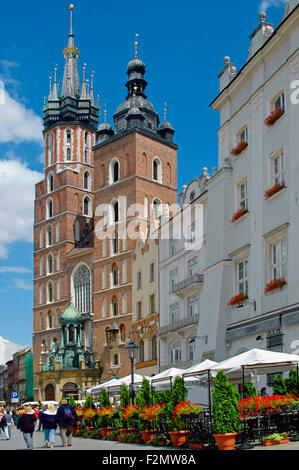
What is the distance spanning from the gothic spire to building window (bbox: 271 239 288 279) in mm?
69539

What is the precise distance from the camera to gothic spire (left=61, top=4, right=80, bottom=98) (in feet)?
295

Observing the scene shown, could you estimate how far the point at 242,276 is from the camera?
2517cm

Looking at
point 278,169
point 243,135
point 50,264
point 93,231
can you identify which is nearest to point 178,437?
point 278,169

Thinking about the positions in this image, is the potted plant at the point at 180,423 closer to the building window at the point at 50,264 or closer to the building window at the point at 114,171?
the building window at the point at 114,171

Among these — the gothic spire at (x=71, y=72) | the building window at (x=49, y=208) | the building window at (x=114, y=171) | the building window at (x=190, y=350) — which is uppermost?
the gothic spire at (x=71, y=72)

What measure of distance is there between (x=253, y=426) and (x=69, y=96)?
74.3 meters

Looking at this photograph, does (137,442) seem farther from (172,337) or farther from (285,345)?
(172,337)

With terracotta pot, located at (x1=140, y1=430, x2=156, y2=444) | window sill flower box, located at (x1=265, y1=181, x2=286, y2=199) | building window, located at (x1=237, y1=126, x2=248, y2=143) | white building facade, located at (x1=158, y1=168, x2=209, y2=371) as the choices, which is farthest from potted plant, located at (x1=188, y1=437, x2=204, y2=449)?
white building facade, located at (x1=158, y1=168, x2=209, y2=371)

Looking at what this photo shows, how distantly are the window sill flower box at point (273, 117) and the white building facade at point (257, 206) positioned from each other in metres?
0.03

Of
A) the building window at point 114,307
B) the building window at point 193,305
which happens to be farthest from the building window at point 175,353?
the building window at point 114,307

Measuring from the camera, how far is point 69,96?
86.8m

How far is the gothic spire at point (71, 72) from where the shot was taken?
295 ft

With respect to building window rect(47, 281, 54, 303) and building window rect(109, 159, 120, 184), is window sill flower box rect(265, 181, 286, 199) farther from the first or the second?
building window rect(47, 281, 54, 303)

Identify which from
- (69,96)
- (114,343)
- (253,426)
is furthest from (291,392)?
(69,96)
